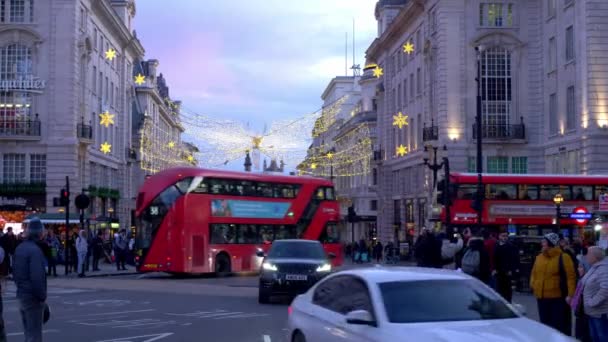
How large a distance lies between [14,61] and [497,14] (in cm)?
2783

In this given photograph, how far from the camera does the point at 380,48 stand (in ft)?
218

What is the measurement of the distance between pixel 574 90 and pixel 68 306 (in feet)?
99.6

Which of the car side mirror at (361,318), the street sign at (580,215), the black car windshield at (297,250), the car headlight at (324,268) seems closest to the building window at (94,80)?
the street sign at (580,215)

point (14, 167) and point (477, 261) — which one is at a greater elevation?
point (14, 167)

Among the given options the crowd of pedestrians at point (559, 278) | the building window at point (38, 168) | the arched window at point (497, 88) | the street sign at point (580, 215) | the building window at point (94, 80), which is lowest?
the crowd of pedestrians at point (559, 278)

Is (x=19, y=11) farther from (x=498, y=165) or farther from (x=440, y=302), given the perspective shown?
(x=440, y=302)

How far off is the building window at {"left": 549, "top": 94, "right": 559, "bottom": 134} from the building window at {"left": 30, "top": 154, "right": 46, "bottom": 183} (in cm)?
2876

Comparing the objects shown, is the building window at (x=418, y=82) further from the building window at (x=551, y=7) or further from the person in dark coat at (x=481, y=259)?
the person in dark coat at (x=481, y=259)

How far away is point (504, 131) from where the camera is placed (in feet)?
158

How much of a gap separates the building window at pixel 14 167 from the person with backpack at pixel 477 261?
37.8 metres

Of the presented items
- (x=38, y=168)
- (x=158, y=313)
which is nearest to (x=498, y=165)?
(x=38, y=168)

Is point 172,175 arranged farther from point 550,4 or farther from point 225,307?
point 550,4

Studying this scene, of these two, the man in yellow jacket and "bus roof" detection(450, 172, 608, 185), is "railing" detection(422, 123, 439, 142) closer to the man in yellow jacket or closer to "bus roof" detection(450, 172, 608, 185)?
"bus roof" detection(450, 172, 608, 185)

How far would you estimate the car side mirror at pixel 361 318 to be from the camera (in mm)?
8086
